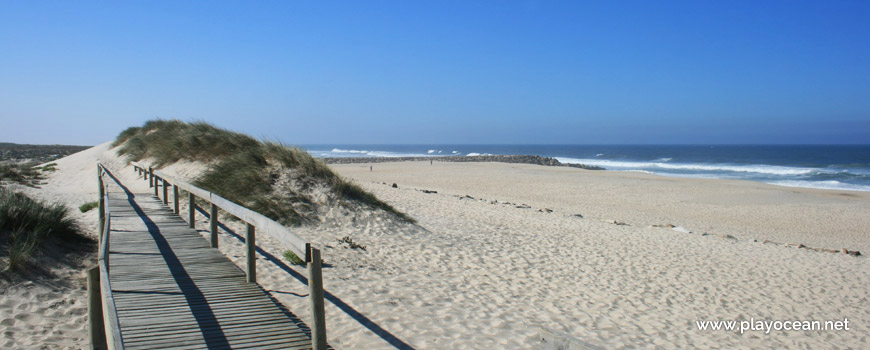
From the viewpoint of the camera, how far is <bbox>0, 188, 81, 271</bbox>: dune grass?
5355mm

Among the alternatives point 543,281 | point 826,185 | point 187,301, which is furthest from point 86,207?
point 826,185

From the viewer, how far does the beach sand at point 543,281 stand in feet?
17.5

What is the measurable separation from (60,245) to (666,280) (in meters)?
8.89

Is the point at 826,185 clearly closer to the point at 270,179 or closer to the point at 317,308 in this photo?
the point at 270,179

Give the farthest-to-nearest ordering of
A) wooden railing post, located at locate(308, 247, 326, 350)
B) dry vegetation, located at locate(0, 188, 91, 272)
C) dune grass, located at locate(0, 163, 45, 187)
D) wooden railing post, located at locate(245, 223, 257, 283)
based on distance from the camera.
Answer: dune grass, located at locate(0, 163, 45, 187), wooden railing post, located at locate(245, 223, 257, 283), dry vegetation, located at locate(0, 188, 91, 272), wooden railing post, located at locate(308, 247, 326, 350)

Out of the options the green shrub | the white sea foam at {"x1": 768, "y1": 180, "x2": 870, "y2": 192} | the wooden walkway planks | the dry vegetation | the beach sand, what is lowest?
the white sea foam at {"x1": 768, "y1": 180, "x2": 870, "y2": 192}

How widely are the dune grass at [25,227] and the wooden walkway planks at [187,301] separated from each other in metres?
0.66

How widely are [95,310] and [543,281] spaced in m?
5.93

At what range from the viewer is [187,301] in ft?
15.1

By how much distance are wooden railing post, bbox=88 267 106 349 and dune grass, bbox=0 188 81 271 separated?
272 cm

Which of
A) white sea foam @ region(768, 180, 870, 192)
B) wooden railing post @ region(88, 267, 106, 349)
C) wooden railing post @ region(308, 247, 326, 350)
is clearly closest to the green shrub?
wooden railing post @ region(88, 267, 106, 349)

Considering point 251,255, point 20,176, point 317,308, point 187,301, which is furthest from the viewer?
point 20,176

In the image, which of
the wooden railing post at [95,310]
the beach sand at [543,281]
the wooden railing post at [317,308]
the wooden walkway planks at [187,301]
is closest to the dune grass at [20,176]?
the beach sand at [543,281]

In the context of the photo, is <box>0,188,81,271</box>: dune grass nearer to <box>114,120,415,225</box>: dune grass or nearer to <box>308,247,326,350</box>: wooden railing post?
<box>114,120,415,225</box>: dune grass
